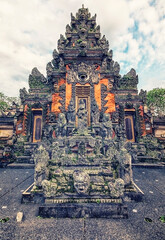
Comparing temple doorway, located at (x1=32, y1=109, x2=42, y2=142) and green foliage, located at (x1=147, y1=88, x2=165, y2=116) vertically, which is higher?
green foliage, located at (x1=147, y1=88, x2=165, y2=116)

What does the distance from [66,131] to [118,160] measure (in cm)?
608

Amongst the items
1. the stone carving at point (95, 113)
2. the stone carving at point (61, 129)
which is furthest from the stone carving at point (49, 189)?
the stone carving at point (95, 113)

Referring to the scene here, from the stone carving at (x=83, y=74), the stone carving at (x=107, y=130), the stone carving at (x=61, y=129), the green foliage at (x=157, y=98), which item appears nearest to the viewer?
the stone carving at (x=107, y=130)

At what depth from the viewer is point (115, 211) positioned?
5020 mm

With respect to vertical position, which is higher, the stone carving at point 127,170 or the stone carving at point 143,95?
the stone carving at point 143,95

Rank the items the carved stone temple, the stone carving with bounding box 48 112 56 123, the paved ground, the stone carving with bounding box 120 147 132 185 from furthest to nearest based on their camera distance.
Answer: the stone carving with bounding box 48 112 56 123 → the carved stone temple → the stone carving with bounding box 120 147 132 185 → the paved ground

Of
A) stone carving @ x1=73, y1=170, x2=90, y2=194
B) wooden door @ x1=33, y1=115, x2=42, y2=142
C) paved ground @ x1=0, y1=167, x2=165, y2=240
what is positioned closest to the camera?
paved ground @ x1=0, y1=167, x2=165, y2=240

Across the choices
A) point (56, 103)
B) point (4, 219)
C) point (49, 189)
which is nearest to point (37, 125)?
point (56, 103)

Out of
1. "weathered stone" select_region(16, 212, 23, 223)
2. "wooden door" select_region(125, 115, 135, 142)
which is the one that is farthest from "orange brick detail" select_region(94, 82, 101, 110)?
"weathered stone" select_region(16, 212, 23, 223)

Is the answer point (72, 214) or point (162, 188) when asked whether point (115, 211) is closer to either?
point (72, 214)

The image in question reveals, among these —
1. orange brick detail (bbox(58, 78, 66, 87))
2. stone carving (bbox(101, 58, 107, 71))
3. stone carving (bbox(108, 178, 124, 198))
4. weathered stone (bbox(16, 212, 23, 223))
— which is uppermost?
stone carving (bbox(101, 58, 107, 71))

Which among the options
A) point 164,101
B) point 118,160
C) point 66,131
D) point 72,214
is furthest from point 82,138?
point 164,101

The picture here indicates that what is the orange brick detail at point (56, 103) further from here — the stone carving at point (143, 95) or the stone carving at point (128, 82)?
the stone carving at point (143, 95)

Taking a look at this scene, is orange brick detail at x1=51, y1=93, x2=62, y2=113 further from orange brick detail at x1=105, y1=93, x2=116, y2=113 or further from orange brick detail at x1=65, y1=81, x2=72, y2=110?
orange brick detail at x1=105, y1=93, x2=116, y2=113
